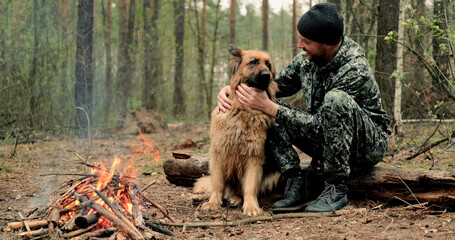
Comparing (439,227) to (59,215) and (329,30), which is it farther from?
(59,215)

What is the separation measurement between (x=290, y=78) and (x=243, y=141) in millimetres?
916

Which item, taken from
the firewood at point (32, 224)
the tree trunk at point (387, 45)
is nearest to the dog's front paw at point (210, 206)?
the firewood at point (32, 224)

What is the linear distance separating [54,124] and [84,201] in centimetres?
851

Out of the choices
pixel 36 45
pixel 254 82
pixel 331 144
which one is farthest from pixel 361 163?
pixel 36 45

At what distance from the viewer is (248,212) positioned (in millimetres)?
3854

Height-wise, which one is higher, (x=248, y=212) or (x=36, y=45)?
(x=36, y=45)

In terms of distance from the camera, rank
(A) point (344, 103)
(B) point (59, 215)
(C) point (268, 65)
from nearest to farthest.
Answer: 1. (B) point (59, 215)
2. (A) point (344, 103)
3. (C) point (268, 65)

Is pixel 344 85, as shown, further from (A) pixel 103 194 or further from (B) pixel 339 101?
(A) pixel 103 194

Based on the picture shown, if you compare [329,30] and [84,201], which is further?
[329,30]

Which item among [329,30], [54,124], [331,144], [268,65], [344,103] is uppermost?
[329,30]

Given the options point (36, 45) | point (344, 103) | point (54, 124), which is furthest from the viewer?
point (54, 124)

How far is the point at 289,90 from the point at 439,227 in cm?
203

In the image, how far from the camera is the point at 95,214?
2926 mm

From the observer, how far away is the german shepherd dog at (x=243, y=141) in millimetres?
4047
